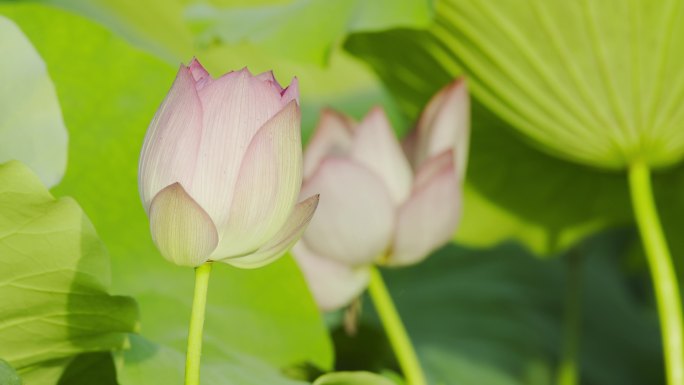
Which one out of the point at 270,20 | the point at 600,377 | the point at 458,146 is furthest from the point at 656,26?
the point at 600,377

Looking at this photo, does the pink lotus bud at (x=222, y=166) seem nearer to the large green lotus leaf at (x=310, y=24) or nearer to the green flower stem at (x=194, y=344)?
the green flower stem at (x=194, y=344)

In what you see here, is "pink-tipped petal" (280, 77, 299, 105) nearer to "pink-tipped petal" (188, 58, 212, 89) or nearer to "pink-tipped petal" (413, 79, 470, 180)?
"pink-tipped petal" (188, 58, 212, 89)

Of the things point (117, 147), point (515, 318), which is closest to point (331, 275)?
point (117, 147)

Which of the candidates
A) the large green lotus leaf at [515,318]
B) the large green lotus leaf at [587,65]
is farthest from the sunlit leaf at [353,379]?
the large green lotus leaf at [515,318]

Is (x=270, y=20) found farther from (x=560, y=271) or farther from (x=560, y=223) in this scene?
(x=560, y=271)

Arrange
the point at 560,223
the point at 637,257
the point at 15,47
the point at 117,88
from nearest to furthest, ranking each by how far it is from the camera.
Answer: the point at 15,47, the point at 117,88, the point at 560,223, the point at 637,257

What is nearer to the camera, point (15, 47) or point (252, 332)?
point (15, 47)

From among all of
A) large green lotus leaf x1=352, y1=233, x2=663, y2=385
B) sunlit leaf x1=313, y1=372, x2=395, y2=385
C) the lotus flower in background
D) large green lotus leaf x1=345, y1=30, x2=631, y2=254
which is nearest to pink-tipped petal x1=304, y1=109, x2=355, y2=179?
the lotus flower in background
